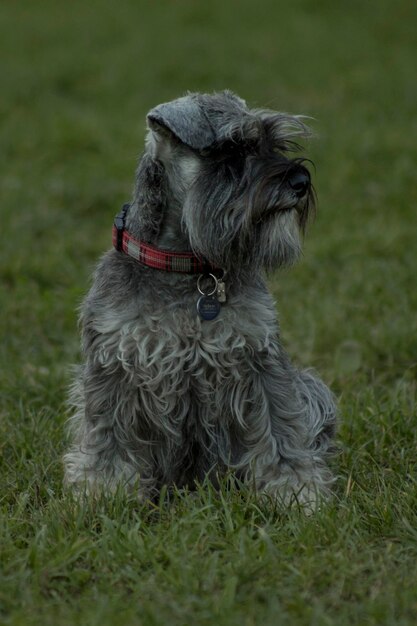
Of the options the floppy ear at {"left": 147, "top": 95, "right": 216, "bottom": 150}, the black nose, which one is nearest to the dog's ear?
the floppy ear at {"left": 147, "top": 95, "right": 216, "bottom": 150}

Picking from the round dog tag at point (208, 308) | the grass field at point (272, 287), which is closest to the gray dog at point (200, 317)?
the round dog tag at point (208, 308)

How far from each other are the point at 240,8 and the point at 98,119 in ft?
23.9

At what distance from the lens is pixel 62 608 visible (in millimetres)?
3391

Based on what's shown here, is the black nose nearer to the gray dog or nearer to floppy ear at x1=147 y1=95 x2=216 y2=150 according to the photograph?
the gray dog

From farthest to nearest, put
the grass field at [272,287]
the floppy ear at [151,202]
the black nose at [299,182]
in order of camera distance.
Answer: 1. the floppy ear at [151,202]
2. the black nose at [299,182]
3. the grass field at [272,287]

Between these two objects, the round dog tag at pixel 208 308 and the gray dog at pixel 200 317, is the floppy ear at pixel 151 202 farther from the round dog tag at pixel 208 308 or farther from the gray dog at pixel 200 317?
the round dog tag at pixel 208 308

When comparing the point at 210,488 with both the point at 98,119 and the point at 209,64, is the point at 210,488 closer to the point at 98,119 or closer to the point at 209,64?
the point at 98,119

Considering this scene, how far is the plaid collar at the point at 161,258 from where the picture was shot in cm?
426

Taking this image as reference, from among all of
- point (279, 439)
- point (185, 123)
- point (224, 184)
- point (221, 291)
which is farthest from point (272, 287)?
point (185, 123)

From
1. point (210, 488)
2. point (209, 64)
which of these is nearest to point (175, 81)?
point (209, 64)

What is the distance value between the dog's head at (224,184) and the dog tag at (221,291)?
9 centimetres

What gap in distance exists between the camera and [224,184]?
13.8 ft

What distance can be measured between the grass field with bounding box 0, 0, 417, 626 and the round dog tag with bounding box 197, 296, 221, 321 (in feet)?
2.53

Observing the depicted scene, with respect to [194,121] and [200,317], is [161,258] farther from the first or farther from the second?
[194,121]
